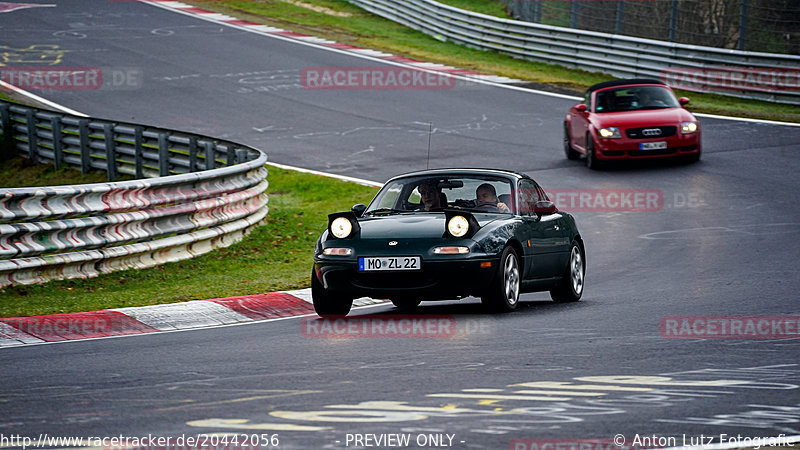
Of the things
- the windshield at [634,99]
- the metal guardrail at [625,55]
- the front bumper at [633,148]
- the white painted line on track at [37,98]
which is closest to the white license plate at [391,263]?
the front bumper at [633,148]

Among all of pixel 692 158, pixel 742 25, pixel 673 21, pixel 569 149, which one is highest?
pixel 742 25

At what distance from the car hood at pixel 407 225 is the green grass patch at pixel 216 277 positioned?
196 centimetres

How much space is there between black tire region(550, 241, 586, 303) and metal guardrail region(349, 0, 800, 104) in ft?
55.7

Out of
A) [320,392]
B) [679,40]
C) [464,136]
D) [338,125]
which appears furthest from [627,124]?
[320,392]

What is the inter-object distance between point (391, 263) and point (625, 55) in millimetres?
21669

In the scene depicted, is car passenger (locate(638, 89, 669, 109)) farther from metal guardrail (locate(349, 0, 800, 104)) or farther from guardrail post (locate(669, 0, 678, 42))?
guardrail post (locate(669, 0, 678, 42))

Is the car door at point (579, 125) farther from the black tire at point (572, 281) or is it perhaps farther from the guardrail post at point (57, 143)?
the black tire at point (572, 281)

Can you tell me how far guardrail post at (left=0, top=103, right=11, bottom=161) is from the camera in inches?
891

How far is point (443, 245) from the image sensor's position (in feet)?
32.1

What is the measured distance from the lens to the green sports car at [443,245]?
384 inches

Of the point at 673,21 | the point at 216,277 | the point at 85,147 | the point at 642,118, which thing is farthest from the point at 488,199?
the point at 673,21

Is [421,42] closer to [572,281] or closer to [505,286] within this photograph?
[572,281]

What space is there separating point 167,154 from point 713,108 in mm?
13024

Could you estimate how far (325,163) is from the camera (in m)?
22.1
